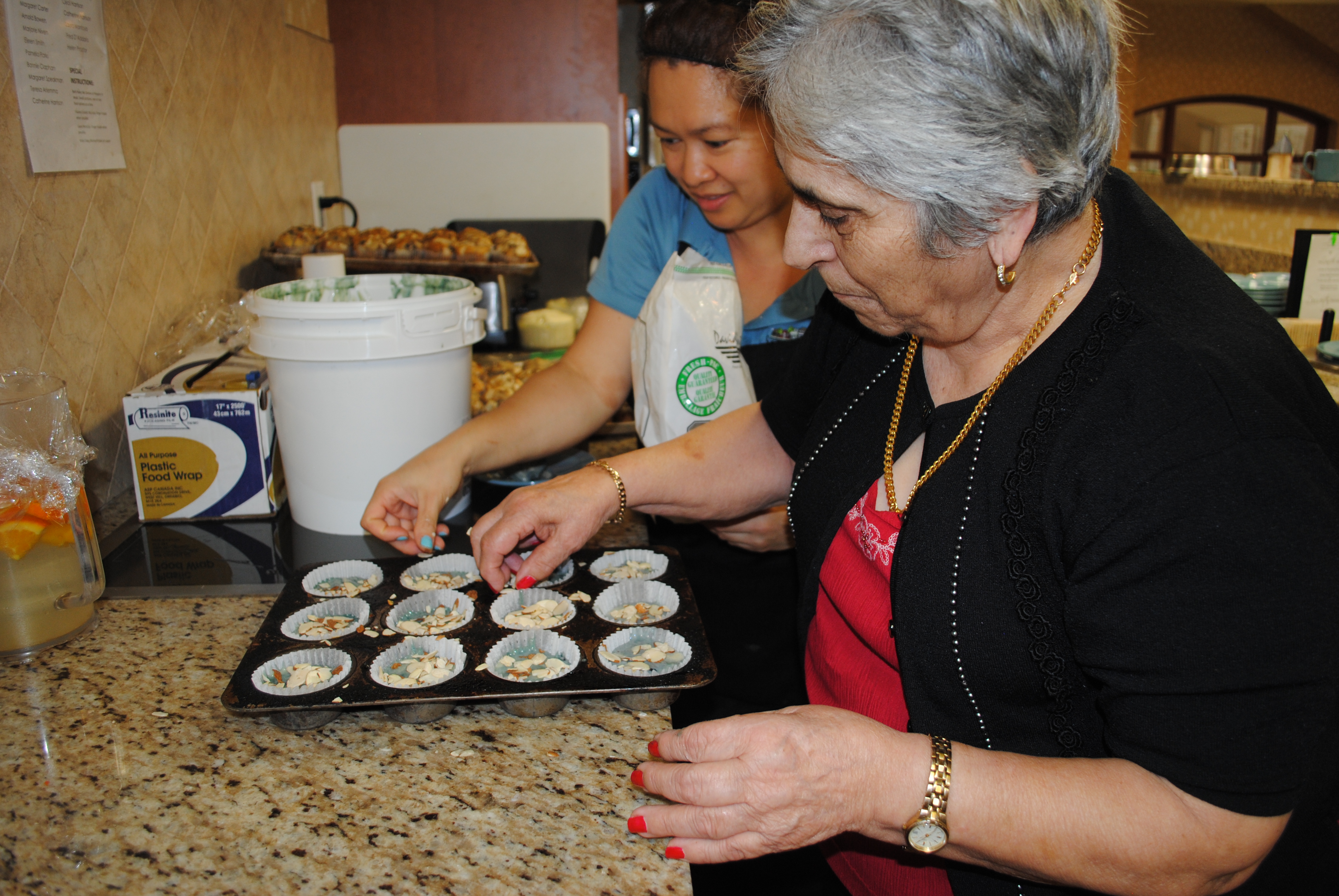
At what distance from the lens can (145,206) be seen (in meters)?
1.58

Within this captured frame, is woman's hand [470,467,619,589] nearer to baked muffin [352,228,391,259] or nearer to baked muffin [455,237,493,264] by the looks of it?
baked muffin [455,237,493,264]

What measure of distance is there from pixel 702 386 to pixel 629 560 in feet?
1.15

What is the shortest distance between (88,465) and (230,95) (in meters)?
0.97

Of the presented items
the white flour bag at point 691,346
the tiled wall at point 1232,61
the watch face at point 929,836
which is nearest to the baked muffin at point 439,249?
the white flour bag at point 691,346

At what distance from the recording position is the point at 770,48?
2.70ft

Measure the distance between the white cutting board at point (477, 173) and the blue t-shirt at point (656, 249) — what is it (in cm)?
131

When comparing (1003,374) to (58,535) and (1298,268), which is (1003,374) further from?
(1298,268)

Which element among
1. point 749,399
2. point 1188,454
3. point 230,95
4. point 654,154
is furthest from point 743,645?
point 654,154

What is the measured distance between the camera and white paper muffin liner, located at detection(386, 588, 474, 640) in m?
1.10

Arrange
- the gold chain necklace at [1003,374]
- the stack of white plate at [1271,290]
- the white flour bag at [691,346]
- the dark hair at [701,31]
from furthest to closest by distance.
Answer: the stack of white plate at [1271,290]
the white flour bag at [691,346]
the dark hair at [701,31]
the gold chain necklace at [1003,374]

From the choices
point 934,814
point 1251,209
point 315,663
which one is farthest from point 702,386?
point 1251,209

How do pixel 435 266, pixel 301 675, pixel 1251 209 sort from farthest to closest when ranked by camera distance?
pixel 1251 209, pixel 435 266, pixel 301 675

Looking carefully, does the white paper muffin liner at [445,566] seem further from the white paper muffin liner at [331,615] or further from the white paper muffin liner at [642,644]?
the white paper muffin liner at [642,644]

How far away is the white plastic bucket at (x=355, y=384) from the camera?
1250mm
